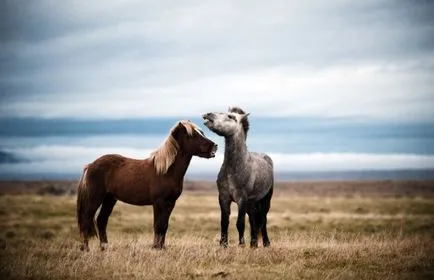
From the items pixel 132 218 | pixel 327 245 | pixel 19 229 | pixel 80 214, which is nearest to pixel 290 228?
pixel 132 218

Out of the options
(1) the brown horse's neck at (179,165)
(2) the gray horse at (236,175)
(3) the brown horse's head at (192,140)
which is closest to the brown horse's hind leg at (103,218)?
(1) the brown horse's neck at (179,165)

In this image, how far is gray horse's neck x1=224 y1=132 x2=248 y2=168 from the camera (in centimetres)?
1218

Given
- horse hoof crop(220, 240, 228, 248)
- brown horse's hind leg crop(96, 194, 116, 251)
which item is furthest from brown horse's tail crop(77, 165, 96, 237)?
horse hoof crop(220, 240, 228, 248)

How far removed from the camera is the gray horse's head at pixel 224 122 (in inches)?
466

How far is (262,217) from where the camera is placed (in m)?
13.3

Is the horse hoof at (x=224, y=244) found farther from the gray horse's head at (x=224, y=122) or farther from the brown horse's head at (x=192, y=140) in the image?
the gray horse's head at (x=224, y=122)

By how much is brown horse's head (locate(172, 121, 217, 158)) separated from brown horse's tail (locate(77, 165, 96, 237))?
2238 millimetres

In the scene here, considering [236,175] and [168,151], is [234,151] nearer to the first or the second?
[236,175]

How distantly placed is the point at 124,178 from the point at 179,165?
1252 millimetres

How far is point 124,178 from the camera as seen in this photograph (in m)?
12.1

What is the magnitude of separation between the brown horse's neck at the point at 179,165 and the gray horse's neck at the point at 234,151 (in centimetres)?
88

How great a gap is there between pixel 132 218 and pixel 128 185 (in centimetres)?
2966

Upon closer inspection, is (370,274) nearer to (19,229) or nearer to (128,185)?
(128,185)

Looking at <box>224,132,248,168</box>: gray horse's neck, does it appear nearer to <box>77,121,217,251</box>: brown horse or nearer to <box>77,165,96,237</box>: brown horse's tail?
<box>77,121,217,251</box>: brown horse
